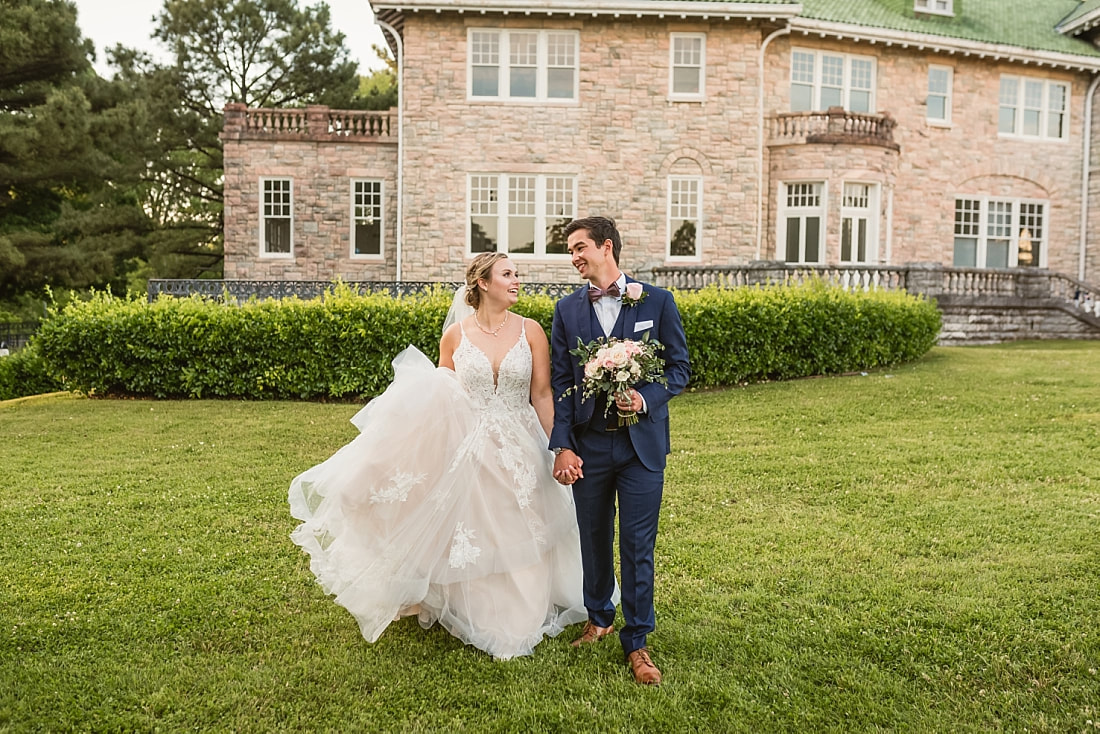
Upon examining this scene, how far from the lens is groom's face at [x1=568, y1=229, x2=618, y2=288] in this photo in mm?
4434

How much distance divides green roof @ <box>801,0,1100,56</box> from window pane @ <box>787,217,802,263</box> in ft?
18.0

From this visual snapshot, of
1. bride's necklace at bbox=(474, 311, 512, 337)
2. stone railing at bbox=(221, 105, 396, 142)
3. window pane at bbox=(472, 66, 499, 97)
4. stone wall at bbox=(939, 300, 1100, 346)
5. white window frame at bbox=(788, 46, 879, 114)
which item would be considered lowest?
stone wall at bbox=(939, 300, 1100, 346)

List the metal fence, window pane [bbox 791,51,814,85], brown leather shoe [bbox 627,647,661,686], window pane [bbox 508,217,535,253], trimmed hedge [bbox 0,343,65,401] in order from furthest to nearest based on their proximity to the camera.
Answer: the metal fence
window pane [bbox 791,51,814,85]
window pane [bbox 508,217,535,253]
trimmed hedge [bbox 0,343,65,401]
brown leather shoe [bbox 627,647,661,686]

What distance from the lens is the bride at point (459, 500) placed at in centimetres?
473

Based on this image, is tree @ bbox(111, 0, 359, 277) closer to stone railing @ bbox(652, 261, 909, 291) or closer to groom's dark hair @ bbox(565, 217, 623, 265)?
stone railing @ bbox(652, 261, 909, 291)

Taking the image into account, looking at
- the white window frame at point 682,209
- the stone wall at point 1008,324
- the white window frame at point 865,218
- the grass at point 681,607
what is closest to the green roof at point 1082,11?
the white window frame at point 865,218

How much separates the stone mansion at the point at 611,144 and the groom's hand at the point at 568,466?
17.4 meters

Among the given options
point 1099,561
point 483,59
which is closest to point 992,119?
point 483,59

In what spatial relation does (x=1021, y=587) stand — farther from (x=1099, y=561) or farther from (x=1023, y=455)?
(x=1023, y=455)

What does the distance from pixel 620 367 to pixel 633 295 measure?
0.44 m

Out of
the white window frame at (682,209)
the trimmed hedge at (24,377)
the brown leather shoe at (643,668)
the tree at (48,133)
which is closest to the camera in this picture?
the brown leather shoe at (643,668)

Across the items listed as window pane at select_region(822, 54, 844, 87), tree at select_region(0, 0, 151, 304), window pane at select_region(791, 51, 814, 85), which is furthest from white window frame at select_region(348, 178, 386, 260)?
window pane at select_region(822, 54, 844, 87)

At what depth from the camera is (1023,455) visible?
9.03 meters

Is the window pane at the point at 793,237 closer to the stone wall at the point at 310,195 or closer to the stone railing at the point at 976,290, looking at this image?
the stone railing at the point at 976,290
